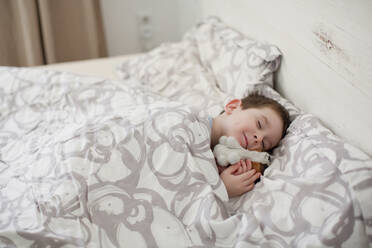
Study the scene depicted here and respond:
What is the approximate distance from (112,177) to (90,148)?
0.40 ft

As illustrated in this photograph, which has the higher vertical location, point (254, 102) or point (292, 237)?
point (254, 102)

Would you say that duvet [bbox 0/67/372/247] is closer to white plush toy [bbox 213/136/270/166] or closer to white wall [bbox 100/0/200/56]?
white plush toy [bbox 213/136/270/166]

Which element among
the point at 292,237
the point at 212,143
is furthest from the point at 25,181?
the point at 292,237

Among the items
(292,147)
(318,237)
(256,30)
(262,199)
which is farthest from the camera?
(256,30)

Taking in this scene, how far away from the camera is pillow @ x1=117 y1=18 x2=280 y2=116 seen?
1437 mm

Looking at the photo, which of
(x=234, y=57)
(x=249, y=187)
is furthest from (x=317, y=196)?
(x=234, y=57)

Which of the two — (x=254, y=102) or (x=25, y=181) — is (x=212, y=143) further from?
(x=25, y=181)

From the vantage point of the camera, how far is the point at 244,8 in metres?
1.66

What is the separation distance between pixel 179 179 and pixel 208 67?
82 centimetres

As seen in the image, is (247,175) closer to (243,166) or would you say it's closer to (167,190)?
(243,166)

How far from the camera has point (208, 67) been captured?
5.80ft

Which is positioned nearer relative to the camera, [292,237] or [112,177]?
[292,237]

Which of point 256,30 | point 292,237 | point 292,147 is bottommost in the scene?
point 292,237

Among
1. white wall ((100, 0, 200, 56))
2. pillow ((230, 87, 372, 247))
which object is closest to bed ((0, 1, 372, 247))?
pillow ((230, 87, 372, 247))
